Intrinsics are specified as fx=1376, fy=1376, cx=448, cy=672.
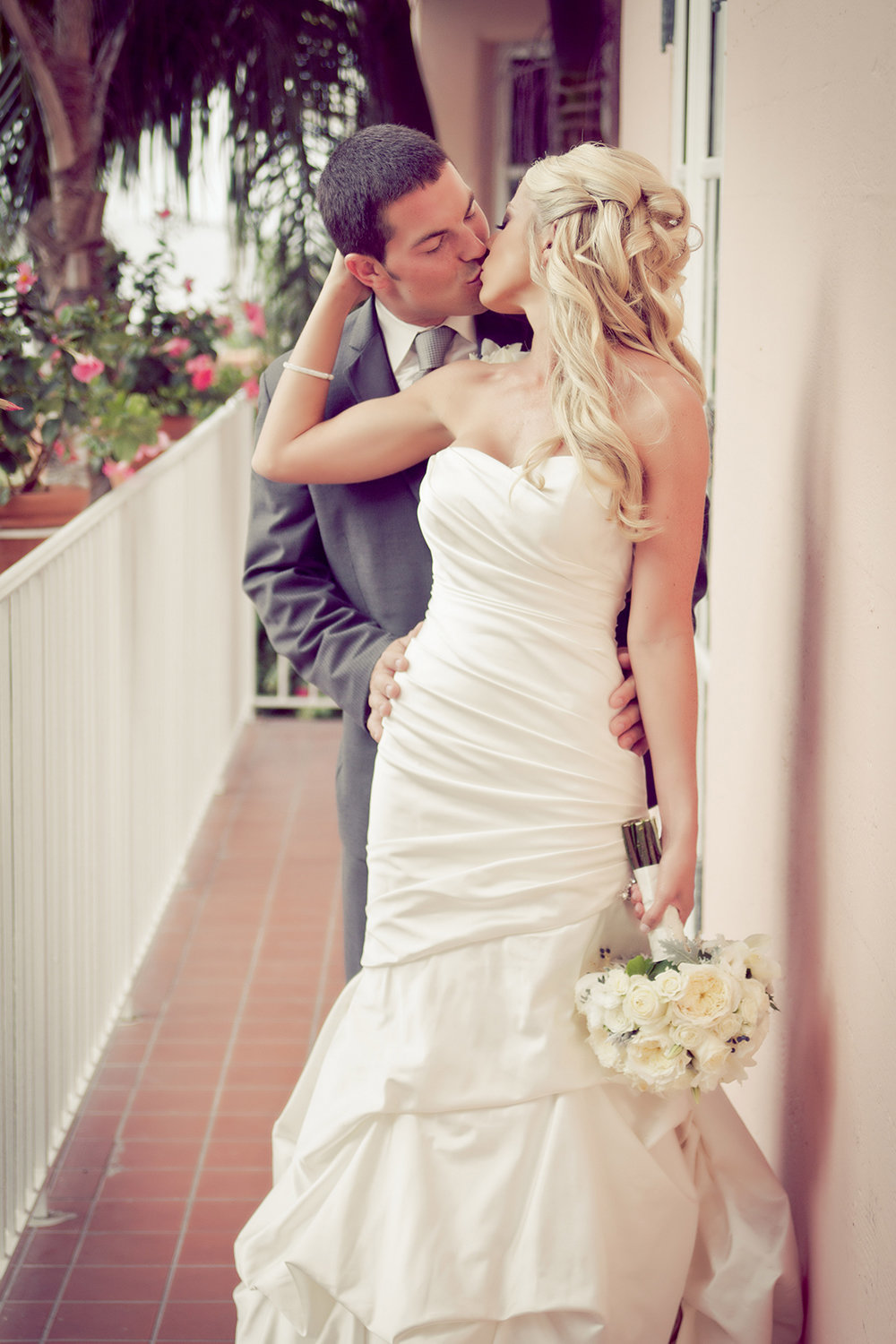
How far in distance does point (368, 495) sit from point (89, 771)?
122 centimetres

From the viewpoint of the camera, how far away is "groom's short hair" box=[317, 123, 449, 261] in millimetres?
2025

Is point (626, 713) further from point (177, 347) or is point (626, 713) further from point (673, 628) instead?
point (177, 347)

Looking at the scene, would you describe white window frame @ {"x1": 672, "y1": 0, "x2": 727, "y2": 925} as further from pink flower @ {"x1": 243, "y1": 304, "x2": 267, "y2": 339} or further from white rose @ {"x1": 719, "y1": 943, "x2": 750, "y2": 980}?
pink flower @ {"x1": 243, "y1": 304, "x2": 267, "y2": 339}

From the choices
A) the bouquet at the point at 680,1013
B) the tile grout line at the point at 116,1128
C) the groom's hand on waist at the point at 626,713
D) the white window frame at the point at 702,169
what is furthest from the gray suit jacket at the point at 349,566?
the tile grout line at the point at 116,1128

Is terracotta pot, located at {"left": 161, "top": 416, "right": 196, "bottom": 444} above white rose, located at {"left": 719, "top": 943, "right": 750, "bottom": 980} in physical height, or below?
above

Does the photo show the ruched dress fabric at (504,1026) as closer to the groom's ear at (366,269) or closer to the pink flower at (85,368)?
the groom's ear at (366,269)

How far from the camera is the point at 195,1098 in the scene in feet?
11.0

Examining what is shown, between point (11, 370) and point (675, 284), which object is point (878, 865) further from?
point (11, 370)

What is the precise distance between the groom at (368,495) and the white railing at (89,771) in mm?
518

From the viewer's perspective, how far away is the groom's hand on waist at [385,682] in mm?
2107

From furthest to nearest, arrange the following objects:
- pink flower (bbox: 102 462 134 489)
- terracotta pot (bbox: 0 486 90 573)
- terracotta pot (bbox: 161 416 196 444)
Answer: terracotta pot (bbox: 161 416 196 444) < pink flower (bbox: 102 462 134 489) < terracotta pot (bbox: 0 486 90 573)

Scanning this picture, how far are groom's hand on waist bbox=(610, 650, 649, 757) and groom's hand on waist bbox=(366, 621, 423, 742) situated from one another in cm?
34

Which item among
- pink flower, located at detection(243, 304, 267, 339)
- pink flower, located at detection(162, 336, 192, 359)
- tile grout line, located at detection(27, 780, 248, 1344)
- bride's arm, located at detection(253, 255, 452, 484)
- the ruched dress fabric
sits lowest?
tile grout line, located at detection(27, 780, 248, 1344)

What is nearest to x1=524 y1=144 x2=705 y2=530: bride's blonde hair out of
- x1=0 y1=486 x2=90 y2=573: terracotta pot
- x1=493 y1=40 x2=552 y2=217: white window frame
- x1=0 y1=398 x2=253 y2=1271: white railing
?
x1=0 y1=398 x2=253 y2=1271: white railing
